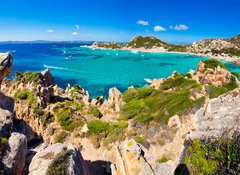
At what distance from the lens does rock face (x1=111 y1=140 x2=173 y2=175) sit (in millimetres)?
10189

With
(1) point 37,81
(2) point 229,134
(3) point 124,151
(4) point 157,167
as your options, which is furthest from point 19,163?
(1) point 37,81

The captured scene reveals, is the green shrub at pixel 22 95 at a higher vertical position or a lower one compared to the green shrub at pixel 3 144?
lower

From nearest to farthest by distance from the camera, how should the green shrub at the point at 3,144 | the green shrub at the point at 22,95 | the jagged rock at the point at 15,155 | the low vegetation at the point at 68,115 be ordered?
1. the jagged rock at the point at 15,155
2. the green shrub at the point at 3,144
3. the low vegetation at the point at 68,115
4. the green shrub at the point at 22,95

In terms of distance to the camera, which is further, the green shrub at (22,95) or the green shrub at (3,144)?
the green shrub at (22,95)

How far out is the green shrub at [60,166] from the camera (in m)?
8.36

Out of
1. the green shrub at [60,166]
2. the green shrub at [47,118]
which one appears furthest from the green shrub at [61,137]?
the green shrub at [60,166]

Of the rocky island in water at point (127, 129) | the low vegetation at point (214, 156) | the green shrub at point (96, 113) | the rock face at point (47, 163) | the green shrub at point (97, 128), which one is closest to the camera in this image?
the low vegetation at point (214, 156)

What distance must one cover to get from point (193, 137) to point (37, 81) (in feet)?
88.9

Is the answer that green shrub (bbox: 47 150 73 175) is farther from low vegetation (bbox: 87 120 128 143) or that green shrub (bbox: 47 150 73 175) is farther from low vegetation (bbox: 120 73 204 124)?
low vegetation (bbox: 120 73 204 124)

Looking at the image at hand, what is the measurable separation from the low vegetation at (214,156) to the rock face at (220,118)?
1.33ft

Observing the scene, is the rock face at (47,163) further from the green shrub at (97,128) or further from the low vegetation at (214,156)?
the green shrub at (97,128)

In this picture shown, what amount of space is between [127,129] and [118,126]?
1114 millimetres

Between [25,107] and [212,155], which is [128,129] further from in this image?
[212,155]

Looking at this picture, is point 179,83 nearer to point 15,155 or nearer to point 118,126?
point 118,126
